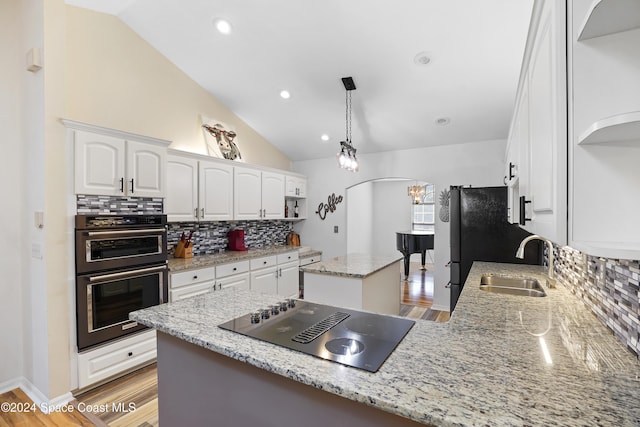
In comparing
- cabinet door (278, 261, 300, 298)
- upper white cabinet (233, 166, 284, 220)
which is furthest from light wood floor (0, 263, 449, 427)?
upper white cabinet (233, 166, 284, 220)

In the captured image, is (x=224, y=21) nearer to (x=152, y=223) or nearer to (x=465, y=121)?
(x=152, y=223)

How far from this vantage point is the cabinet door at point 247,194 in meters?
4.17

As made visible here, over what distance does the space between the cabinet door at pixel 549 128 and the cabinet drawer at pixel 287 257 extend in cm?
362

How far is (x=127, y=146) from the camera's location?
8.80 ft

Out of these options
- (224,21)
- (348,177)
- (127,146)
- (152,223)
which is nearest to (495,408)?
(152,223)

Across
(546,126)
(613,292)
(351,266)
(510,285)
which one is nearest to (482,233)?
(510,285)

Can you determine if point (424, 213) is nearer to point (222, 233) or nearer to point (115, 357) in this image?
point (222, 233)

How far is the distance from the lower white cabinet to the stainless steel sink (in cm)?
291

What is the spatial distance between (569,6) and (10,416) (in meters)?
3.83

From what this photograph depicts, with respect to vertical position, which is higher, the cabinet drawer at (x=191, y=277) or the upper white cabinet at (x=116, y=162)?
the upper white cabinet at (x=116, y=162)

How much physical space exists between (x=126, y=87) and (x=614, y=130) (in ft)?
12.5

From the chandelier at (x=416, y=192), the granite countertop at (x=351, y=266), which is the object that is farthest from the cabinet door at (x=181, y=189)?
the chandelier at (x=416, y=192)

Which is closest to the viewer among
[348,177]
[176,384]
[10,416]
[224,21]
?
[176,384]

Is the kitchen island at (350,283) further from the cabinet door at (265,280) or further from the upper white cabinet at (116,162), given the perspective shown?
the upper white cabinet at (116,162)
